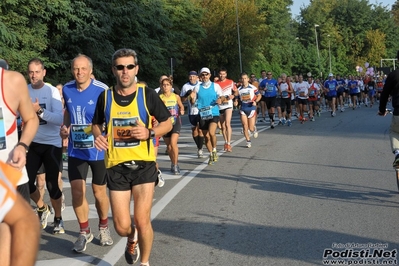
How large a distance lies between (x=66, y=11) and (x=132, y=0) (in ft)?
26.4

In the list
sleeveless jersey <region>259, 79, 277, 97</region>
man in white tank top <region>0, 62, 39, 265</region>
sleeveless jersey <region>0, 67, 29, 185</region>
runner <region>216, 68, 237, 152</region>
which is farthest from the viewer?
sleeveless jersey <region>259, 79, 277, 97</region>

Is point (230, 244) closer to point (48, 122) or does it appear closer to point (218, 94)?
point (48, 122)

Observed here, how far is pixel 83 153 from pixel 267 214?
95.7 inches

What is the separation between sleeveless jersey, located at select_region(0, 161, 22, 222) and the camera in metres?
3.31

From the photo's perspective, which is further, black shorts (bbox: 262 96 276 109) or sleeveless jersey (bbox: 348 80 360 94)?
sleeveless jersey (bbox: 348 80 360 94)

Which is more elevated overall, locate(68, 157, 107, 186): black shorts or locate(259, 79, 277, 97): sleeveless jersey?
locate(68, 157, 107, 186): black shorts

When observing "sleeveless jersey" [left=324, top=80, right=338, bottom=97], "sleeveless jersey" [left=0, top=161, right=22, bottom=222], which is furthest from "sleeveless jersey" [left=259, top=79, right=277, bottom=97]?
"sleeveless jersey" [left=0, top=161, right=22, bottom=222]

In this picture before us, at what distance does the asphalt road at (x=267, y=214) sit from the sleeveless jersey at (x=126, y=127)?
1.05 meters

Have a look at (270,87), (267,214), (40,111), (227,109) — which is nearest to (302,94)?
(270,87)

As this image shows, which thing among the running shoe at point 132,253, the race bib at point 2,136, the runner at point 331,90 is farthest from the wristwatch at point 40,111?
the runner at point 331,90

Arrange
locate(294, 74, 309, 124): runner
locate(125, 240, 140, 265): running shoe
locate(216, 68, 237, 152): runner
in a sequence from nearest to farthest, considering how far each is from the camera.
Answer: locate(125, 240, 140, 265): running shoe
locate(216, 68, 237, 152): runner
locate(294, 74, 309, 124): runner

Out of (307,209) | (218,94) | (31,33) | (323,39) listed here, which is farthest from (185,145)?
(323,39)

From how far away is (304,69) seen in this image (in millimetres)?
96562

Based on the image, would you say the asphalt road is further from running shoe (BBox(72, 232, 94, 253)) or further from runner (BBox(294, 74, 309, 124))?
runner (BBox(294, 74, 309, 124))
